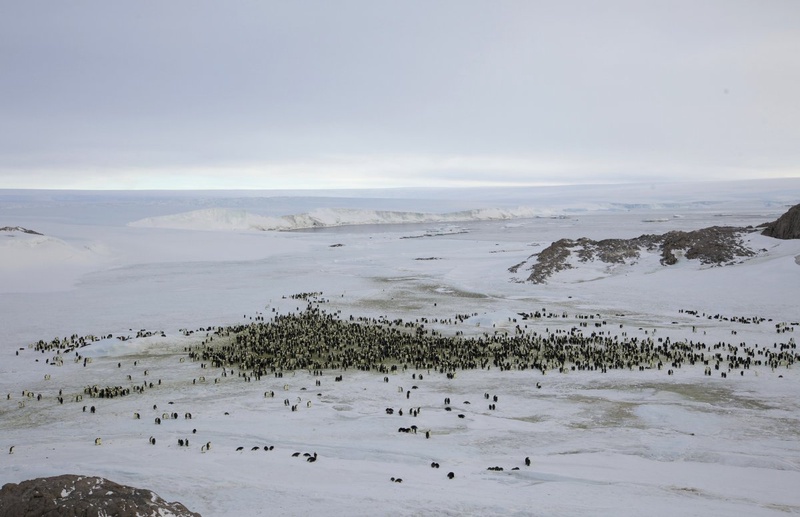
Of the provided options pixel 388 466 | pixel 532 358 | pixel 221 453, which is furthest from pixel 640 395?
pixel 221 453

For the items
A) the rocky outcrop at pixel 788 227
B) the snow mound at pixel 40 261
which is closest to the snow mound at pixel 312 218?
the snow mound at pixel 40 261

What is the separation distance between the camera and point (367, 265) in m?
51.6

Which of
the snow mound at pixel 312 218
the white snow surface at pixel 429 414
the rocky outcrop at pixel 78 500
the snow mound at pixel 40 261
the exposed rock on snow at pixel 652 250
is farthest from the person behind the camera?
the snow mound at pixel 312 218

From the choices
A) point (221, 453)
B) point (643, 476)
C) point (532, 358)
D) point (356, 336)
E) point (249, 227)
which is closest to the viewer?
point (643, 476)

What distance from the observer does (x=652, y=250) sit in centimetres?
4288

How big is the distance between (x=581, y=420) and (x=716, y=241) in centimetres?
3225

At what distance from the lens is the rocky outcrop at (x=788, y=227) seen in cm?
3944

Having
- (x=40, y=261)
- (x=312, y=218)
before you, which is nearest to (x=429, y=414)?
(x=40, y=261)

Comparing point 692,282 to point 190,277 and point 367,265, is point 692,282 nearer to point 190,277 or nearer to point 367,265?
point 367,265

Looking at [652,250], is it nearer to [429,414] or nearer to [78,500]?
[429,414]

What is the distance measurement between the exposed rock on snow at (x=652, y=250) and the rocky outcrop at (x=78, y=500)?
113ft

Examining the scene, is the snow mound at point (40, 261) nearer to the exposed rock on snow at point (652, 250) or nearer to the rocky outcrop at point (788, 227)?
the exposed rock on snow at point (652, 250)

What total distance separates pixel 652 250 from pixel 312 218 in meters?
88.5

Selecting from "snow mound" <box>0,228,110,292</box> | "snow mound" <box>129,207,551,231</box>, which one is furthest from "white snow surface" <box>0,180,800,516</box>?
"snow mound" <box>129,207,551,231</box>
